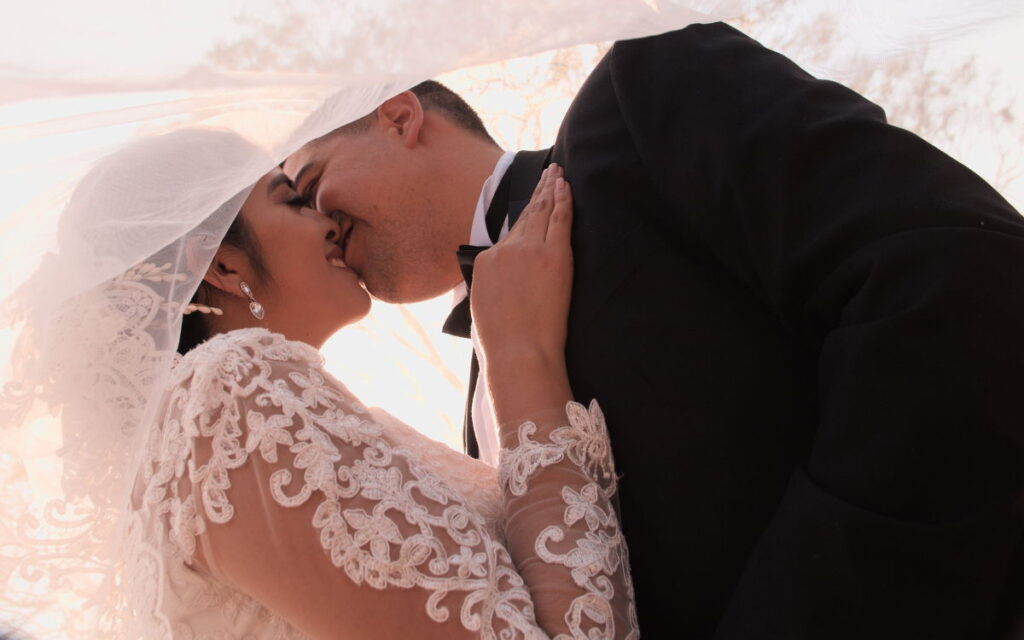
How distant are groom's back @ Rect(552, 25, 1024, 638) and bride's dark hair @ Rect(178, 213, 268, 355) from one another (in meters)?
0.74

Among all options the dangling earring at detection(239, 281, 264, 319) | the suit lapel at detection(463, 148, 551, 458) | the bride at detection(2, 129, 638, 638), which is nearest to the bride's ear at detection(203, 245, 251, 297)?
the dangling earring at detection(239, 281, 264, 319)

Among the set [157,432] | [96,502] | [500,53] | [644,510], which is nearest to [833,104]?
[500,53]

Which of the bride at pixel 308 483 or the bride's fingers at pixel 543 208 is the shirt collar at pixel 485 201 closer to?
the bride's fingers at pixel 543 208

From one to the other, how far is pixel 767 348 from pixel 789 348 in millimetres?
37

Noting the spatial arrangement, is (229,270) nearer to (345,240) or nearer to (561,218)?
(345,240)

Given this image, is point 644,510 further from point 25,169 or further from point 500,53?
point 25,169

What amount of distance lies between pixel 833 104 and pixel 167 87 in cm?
110

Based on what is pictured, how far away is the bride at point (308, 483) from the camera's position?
1650mm

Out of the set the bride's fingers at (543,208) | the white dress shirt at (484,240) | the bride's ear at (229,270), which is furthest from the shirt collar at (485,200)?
the bride's ear at (229,270)

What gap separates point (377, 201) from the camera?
2.65m

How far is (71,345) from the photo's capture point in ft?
6.03

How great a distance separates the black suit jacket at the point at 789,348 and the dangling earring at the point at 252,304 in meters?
0.74

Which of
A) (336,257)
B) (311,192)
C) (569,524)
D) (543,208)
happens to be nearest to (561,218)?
(543,208)

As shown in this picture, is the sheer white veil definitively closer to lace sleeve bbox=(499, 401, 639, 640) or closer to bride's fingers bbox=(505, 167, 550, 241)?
bride's fingers bbox=(505, 167, 550, 241)
